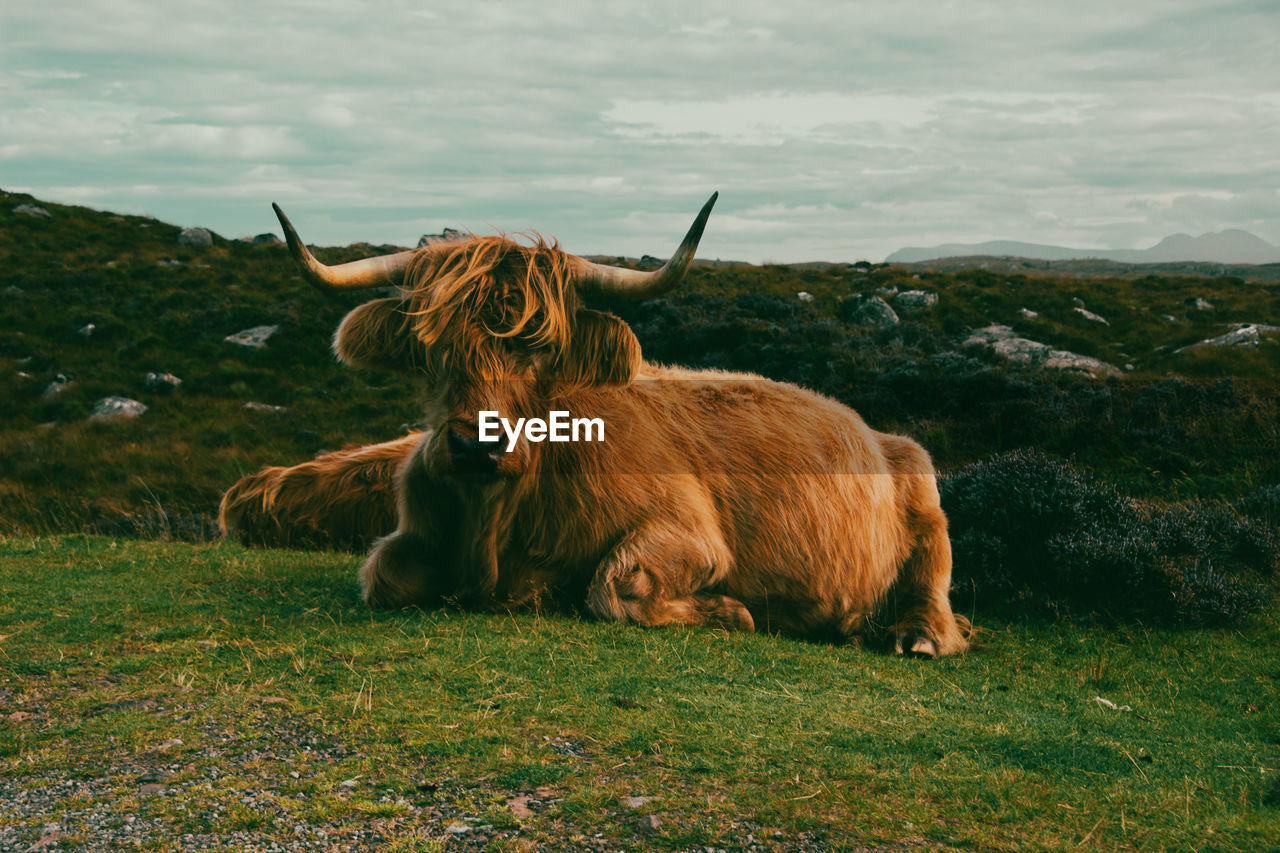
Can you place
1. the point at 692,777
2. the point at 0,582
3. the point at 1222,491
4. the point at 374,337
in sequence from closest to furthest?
the point at 692,777, the point at 374,337, the point at 0,582, the point at 1222,491

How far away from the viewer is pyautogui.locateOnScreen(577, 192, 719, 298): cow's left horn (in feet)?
16.8

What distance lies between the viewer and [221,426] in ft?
77.9

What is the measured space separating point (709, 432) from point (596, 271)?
4.67ft

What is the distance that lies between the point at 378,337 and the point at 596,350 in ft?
4.03

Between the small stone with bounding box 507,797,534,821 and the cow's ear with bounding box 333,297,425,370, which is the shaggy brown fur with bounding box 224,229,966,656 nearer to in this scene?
the cow's ear with bounding box 333,297,425,370

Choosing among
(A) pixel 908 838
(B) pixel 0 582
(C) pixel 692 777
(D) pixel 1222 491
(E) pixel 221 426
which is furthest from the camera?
(E) pixel 221 426

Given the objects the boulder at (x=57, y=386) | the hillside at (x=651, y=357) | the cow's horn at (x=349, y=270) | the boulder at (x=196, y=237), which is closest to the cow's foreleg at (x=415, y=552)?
the cow's horn at (x=349, y=270)

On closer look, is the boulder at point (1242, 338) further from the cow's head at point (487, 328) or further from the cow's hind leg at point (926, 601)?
the cow's head at point (487, 328)

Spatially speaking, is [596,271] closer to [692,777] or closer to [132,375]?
[692,777]

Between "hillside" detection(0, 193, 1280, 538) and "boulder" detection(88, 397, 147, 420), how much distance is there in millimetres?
308

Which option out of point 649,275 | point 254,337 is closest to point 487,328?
point 649,275

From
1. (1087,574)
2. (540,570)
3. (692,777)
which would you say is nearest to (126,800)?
(692,777)

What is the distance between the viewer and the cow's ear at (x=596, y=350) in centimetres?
570

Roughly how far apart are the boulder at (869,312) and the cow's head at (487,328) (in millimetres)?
23019
